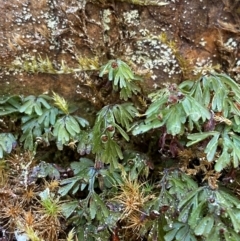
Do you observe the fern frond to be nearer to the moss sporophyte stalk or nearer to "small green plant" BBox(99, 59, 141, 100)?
the moss sporophyte stalk

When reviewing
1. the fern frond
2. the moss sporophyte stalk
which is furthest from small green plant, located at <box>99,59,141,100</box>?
the fern frond

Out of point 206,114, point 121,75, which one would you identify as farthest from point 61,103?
point 206,114

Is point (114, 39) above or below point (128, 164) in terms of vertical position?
above

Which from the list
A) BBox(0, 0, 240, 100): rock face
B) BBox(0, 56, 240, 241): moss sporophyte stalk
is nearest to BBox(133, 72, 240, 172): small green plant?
BBox(0, 56, 240, 241): moss sporophyte stalk

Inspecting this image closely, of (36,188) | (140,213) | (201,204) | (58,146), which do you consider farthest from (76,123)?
(201,204)

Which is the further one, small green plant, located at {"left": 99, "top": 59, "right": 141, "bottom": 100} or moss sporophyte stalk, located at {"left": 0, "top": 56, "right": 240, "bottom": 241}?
small green plant, located at {"left": 99, "top": 59, "right": 141, "bottom": 100}

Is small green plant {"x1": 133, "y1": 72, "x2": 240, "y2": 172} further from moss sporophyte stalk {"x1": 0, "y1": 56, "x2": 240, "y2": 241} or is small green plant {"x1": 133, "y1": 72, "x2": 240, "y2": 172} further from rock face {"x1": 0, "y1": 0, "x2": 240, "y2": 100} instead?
rock face {"x1": 0, "y1": 0, "x2": 240, "y2": 100}

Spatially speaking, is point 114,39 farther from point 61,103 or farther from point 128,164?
point 128,164

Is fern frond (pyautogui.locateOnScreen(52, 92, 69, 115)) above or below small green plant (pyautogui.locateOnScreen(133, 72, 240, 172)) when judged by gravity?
below

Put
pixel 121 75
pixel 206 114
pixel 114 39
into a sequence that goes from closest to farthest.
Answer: pixel 206 114
pixel 121 75
pixel 114 39
